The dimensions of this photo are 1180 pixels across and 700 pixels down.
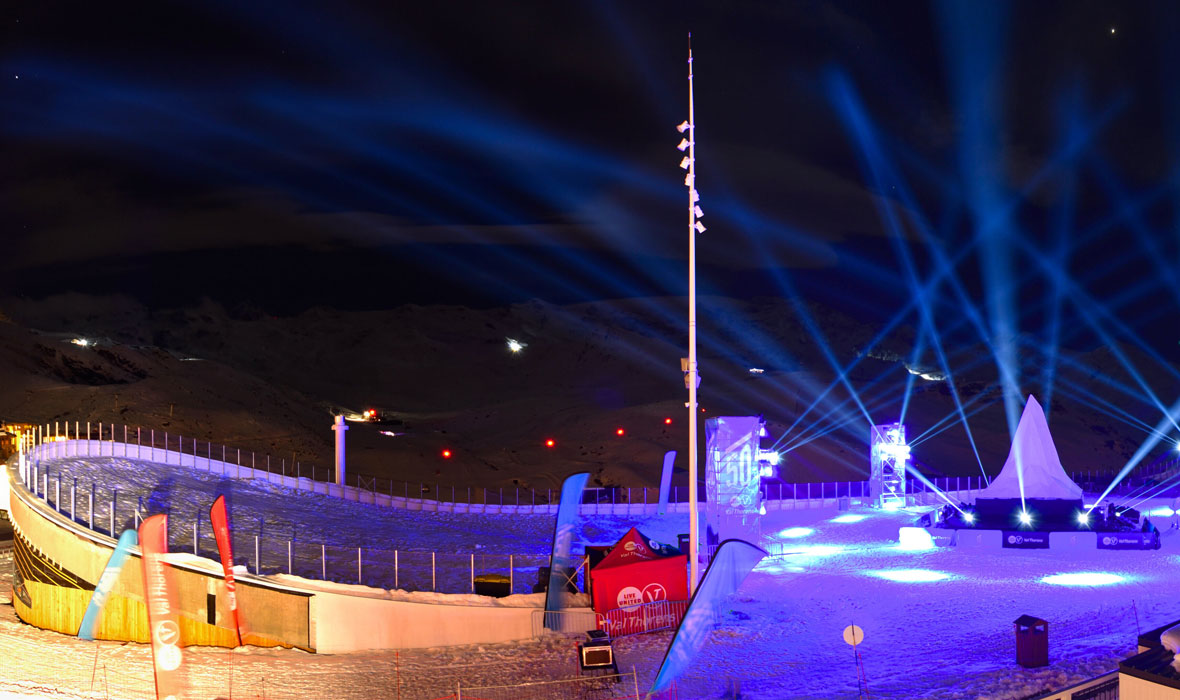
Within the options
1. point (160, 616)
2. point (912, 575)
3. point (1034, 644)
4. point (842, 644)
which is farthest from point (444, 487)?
point (1034, 644)

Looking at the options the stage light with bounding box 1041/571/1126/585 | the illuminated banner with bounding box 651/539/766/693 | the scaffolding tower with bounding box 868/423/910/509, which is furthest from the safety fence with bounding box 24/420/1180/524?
the illuminated banner with bounding box 651/539/766/693

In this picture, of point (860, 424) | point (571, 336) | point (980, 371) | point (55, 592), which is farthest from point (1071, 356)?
point (55, 592)

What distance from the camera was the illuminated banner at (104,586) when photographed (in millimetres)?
20969

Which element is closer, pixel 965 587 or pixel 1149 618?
pixel 1149 618

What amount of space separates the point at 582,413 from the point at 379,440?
14897 mm

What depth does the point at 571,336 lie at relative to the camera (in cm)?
12638

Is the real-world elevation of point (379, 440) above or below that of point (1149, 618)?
above

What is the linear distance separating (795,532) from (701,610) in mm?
22476

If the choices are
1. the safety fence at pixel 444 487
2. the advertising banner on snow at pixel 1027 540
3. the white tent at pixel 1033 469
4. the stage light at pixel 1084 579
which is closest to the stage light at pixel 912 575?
the stage light at pixel 1084 579

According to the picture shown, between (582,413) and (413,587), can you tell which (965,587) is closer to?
(413,587)

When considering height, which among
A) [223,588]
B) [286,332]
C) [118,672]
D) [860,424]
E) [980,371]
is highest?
[286,332]

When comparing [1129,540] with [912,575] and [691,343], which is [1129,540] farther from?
[691,343]

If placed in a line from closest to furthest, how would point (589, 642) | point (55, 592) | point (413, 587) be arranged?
1. point (589, 642)
2. point (55, 592)
3. point (413, 587)

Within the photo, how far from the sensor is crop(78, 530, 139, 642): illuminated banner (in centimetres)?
2097
